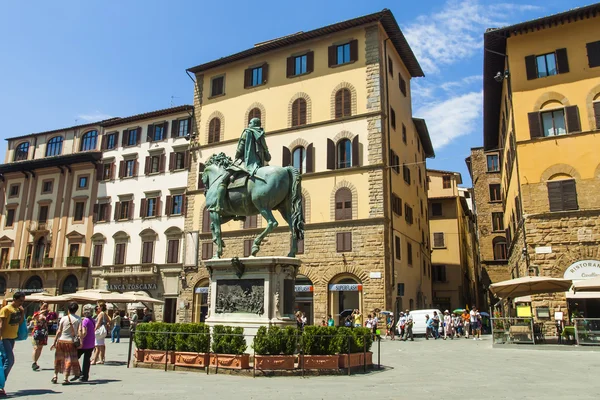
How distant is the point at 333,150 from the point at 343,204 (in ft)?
11.3

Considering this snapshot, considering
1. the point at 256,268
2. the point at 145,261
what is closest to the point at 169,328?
the point at 256,268

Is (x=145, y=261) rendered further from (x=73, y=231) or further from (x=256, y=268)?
(x=256, y=268)

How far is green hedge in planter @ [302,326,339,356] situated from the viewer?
10.7 m

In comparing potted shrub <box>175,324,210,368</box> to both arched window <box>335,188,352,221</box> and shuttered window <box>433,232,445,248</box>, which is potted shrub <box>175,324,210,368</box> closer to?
arched window <box>335,188,352,221</box>

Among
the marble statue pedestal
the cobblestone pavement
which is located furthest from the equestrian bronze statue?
the cobblestone pavement

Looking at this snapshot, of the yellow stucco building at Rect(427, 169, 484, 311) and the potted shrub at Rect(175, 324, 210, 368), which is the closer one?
the potted shrub at Rect(175, 324, 210, 368)

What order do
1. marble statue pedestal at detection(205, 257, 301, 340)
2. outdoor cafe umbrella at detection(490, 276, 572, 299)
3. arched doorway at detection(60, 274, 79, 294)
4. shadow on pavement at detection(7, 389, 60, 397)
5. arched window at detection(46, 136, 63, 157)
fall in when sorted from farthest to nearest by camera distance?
arched window at detection(46, 136, 63, 157)
arched doorway at detection(60, 274, 79, 294)
outdoor cafe umbrella at detection(490, 276, 572, 299)
marble statue pedestal at detection(205, 257, 301, 340)
shadow on pavement at detection(7, 389, 60, 397)

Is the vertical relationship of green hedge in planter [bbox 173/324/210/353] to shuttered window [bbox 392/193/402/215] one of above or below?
below

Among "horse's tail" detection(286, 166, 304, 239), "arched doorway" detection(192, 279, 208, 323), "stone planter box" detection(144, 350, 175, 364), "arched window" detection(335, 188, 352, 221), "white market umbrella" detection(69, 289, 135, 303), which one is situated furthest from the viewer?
"arched doorway" detection(192, 279, 208, 323)

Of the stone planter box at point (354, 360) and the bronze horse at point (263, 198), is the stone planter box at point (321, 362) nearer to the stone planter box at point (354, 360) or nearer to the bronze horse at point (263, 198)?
the stone planter box at point (354, 360)

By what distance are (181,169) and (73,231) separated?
37.9ft

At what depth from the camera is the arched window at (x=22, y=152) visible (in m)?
48.9

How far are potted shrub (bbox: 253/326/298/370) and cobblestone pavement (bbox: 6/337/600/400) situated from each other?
0.35 metres

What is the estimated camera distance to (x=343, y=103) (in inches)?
1248
